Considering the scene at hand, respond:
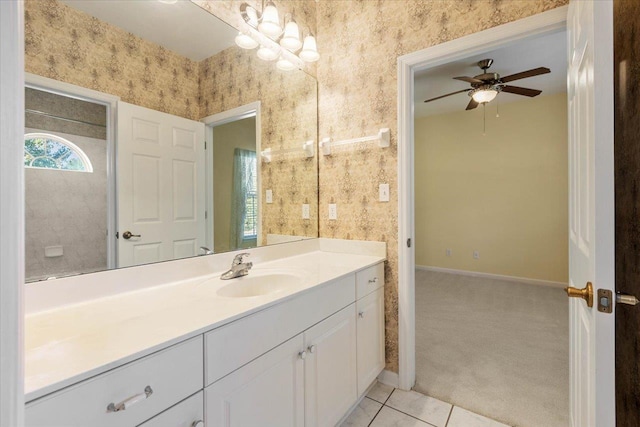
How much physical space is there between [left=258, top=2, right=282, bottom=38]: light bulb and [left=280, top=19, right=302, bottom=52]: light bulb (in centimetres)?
9

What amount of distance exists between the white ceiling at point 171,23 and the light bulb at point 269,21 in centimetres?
20

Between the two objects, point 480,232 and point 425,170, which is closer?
point 480,232

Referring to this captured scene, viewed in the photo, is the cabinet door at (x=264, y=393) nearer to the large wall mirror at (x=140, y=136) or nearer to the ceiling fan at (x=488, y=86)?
the large wall mirror at (x=140, y=136)

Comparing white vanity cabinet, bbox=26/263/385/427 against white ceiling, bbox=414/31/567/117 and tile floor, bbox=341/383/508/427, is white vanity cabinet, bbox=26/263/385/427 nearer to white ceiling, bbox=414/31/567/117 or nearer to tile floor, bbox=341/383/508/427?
tile floor, bbox=341/383/508/427

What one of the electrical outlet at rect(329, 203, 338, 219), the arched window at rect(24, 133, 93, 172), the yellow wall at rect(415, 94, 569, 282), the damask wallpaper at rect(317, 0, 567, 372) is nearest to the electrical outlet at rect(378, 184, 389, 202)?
the damask wallpaper at rect(317, 0, 567, 372)

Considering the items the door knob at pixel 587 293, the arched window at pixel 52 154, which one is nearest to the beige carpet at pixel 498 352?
the door knob at pixel 587 293

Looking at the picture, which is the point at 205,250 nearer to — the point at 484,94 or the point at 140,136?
the point at 140,136

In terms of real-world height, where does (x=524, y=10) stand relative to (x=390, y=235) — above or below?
above

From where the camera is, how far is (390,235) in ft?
6.16

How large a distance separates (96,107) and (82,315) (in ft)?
2.49

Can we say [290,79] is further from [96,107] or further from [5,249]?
[5,249]

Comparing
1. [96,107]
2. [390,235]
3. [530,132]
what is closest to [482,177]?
[530,132]

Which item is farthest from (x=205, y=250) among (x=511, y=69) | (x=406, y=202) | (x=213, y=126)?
(x=511, y=69)

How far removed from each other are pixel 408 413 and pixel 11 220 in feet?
6.23
